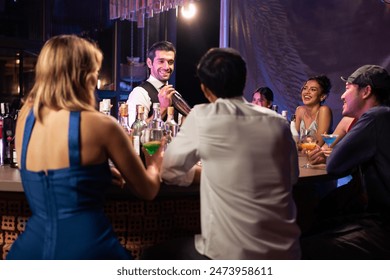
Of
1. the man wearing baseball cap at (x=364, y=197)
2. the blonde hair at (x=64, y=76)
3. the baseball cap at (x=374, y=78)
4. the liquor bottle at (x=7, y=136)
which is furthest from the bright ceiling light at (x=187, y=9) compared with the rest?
the blonde hair at (x=64, y=76)

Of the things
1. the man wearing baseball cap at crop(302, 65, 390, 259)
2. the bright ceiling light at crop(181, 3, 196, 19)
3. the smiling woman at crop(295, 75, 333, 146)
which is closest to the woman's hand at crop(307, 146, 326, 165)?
the man wearing baseball cap at crop(302, 65, 390, 259)

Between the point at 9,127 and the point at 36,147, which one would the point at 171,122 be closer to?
the point at 9,127

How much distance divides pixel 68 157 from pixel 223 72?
611 millimetres

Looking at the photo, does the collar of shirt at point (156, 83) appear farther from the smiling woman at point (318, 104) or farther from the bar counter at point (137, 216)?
the bar counter at point (137, 216)

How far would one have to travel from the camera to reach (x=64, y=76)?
5.33 ft

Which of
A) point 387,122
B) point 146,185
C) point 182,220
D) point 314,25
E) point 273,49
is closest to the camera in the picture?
point 146,185

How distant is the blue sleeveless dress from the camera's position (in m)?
1.60

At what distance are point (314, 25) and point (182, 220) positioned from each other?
429cm

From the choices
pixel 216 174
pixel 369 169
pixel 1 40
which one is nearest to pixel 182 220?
pixel 216 174

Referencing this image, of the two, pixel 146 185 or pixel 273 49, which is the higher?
pixel 273 49

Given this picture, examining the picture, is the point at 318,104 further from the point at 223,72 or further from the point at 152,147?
the point at 223,72

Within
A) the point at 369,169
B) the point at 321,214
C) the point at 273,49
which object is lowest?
the point at 321,214

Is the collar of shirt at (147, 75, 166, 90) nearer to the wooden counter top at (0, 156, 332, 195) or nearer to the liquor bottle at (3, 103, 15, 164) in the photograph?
the liquor bottle at (3, 103, 15, 164)

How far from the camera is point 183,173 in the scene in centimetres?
184
